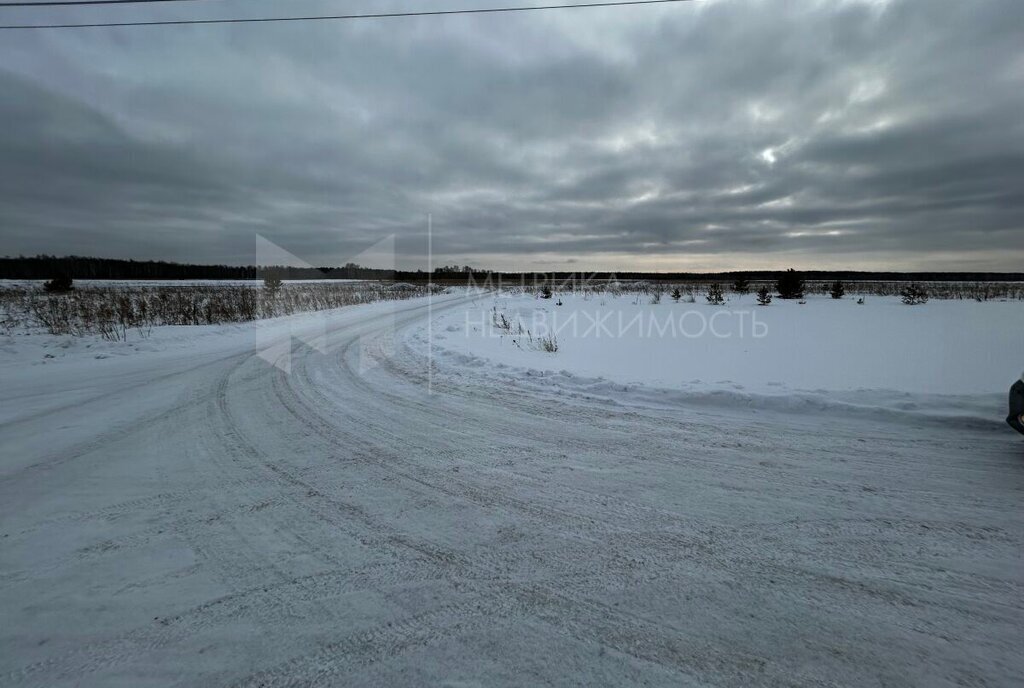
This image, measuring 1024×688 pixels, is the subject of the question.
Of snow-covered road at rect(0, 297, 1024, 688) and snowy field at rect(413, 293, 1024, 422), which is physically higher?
snowy field at rect(413, 293, 1024, 422)

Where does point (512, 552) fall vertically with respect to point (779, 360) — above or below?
below

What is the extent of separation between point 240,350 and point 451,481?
915cm

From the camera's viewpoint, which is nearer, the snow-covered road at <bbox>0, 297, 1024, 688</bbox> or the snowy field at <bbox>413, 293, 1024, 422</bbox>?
the snow-covered road at <bbox>0, 297, 1024, 688</bbox>

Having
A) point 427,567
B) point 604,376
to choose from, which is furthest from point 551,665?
point 604,376

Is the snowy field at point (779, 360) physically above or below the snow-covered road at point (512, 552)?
above

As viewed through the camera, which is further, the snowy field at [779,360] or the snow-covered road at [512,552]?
the snowy field at [779,360]

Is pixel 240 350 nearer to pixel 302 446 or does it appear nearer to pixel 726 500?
pixel 302 446

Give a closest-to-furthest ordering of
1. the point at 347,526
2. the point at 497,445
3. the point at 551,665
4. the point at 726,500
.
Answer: the point at 551,665, the point at 347,526, the point at 726,500, the point at 497,445

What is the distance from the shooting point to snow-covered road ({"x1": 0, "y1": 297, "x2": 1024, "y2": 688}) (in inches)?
73.3

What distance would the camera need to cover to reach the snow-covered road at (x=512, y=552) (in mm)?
1862

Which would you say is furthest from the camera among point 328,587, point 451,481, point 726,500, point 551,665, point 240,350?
point 240,350

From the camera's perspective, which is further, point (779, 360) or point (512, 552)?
point (779, 360)

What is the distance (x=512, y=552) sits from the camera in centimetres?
262

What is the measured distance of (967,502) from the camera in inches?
122
